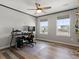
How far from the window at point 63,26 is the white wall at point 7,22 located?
3023mm

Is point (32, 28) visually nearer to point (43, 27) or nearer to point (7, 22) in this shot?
point (43, 27)

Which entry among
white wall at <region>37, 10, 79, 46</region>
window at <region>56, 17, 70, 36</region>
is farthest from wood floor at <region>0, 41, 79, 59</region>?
window at <region>56, 17, 70, 36</region>

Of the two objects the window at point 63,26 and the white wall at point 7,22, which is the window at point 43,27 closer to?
the window at point 63,26

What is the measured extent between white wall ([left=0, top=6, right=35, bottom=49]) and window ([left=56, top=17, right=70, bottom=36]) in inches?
119

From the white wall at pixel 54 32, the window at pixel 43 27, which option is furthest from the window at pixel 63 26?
the window at pixel 43 27

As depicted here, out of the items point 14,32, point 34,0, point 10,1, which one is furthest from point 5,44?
point 34,0

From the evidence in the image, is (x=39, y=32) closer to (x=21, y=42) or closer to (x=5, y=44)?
(x=21, y=42)

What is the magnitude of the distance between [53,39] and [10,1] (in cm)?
433

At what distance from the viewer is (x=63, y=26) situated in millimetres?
5922

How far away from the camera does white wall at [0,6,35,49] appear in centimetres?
486

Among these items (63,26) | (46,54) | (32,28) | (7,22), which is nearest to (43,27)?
(32,28)

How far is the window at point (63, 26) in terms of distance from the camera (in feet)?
18.4

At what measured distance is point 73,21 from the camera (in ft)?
17.1

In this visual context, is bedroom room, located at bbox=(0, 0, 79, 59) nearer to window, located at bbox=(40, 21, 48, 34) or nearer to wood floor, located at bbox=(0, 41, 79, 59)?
wood floor, located at bbox=(0, 41, 79, 59)
